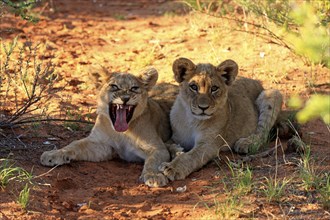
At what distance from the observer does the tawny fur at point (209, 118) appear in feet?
21.2

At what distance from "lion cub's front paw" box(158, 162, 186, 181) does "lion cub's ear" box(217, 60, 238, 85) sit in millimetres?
1105

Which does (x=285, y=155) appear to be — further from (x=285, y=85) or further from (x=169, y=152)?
(x=285, y=85)

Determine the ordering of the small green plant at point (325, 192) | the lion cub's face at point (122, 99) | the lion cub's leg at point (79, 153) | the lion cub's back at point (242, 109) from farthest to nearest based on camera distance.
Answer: the lion cub's back at point (242, 109) → the lion cub's face at point (122, 99) → the lion cub's leg at point (79, 153) → the small green plant at point (325, 192)

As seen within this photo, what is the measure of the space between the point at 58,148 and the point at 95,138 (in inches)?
16.8

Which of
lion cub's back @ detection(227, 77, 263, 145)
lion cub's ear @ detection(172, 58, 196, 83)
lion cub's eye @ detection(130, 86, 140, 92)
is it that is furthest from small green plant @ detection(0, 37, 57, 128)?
lion cub's back @ detection(227, 77, 263, 145)

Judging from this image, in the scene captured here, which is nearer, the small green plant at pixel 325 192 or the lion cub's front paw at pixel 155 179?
the small green plant at pixel 325 192

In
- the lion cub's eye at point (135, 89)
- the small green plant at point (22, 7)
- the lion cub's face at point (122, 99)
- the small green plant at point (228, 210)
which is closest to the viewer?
the small green plant at point (228, 210)

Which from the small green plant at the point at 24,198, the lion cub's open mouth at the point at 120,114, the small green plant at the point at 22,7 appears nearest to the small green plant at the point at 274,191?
the lion cub's open mouth at the point at 120,114

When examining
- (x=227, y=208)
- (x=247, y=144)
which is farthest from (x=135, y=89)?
(x=227, y=208)

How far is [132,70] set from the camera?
931 centimetres

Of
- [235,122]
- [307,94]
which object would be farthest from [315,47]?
[307,94]

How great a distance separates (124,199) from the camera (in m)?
5.69

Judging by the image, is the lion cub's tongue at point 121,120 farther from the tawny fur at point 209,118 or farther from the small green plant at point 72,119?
the small green plant at point 72,119

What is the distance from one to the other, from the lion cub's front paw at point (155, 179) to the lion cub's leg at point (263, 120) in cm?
110
